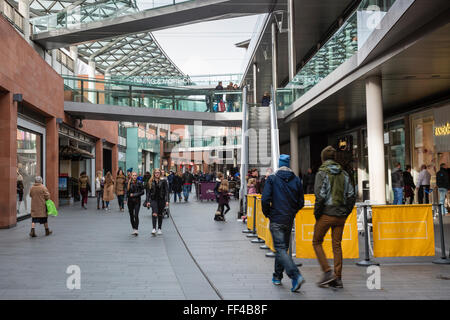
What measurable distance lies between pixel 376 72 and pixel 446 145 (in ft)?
17.4

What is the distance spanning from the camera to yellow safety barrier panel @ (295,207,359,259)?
7.53 m

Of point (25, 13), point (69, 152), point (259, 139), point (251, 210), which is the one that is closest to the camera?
point (251, 210)

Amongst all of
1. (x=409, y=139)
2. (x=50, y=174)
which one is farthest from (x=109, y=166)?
(x=409, y=139)

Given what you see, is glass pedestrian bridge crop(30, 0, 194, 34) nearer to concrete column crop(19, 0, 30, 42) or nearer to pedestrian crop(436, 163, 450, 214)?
concrete column crop(19, 0, 30, 42)

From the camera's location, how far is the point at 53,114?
20.0 meters

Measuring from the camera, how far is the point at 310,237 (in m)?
7.57

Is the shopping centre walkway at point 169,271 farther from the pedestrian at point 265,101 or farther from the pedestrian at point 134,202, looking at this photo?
the pedestrian at point 265,101

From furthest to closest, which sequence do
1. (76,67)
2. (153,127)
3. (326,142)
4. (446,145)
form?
(153,127)
(76,67)
(326,142)
(446,145)

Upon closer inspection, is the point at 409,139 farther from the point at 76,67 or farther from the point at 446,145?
the point at 76,67

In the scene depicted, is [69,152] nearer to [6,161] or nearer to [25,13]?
[25,13]

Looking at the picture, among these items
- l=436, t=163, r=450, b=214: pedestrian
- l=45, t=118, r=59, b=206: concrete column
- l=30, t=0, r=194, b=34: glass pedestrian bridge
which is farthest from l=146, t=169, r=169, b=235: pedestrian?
l=30, t=0, r=194, b=34: glass pedestrian bridge

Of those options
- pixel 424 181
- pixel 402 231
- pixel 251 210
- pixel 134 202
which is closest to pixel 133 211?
pixel 134 202

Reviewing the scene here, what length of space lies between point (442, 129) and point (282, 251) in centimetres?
1208

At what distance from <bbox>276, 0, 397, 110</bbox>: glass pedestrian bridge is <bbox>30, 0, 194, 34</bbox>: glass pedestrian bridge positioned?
939 centimetres
